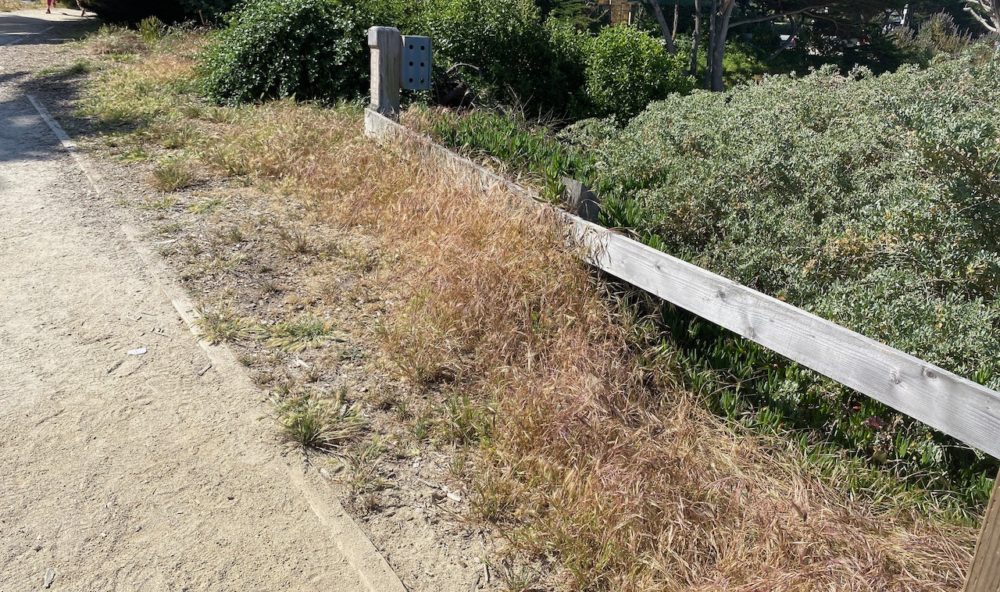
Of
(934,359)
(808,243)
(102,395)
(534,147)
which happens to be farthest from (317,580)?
(534,147)

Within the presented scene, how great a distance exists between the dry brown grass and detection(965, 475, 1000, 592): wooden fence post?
1.00m

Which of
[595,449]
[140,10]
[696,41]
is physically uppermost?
[595,449]

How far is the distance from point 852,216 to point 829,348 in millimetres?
1694

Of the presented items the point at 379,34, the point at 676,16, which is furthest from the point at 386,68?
the point at 676,16

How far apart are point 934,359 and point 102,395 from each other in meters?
3.86

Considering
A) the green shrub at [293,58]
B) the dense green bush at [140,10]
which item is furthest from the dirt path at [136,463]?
the dense green bush at [140,10]

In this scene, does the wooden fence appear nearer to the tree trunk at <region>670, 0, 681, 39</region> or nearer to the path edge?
the path edge

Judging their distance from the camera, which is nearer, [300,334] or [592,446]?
[592,446]

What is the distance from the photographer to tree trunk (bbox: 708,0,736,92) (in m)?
22.7

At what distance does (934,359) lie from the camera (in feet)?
11.7

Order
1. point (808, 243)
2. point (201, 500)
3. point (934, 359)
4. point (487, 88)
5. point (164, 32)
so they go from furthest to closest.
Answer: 1. point (164, 32)
2. point (487, 88)
3. point (808, 243)
4. point (934, 359)
5. point (201, 500)

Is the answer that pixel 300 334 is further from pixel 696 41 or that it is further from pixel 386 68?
pixel 696 41

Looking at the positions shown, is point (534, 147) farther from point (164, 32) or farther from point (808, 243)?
point (164, 32)

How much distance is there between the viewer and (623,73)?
33.8 feet
